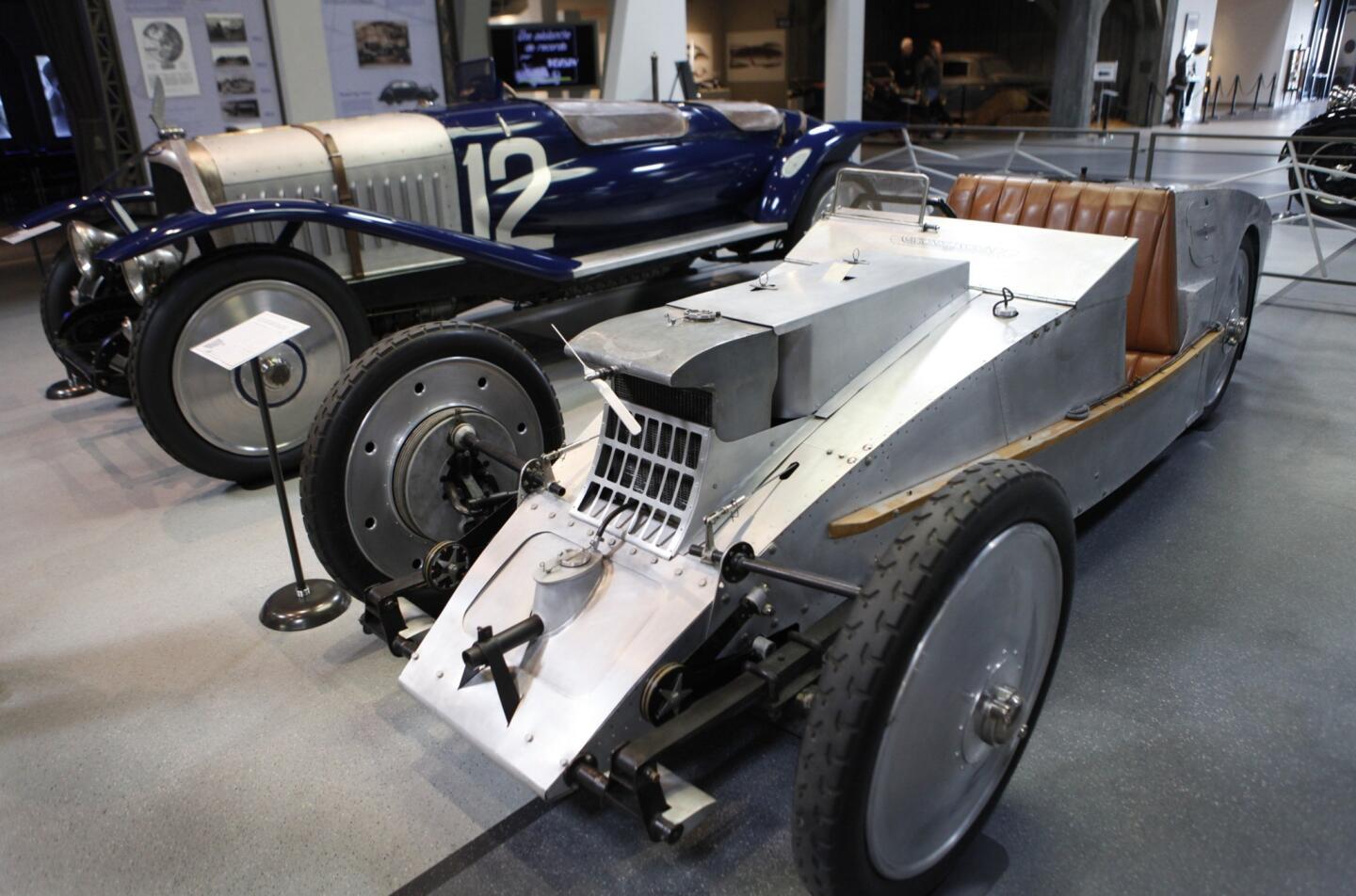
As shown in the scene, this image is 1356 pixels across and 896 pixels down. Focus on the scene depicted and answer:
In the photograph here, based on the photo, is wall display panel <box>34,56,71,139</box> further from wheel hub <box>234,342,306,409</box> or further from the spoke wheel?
the spoke wheel

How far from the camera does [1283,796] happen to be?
2.12m

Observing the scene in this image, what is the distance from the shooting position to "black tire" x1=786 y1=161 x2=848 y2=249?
6129 millimetres

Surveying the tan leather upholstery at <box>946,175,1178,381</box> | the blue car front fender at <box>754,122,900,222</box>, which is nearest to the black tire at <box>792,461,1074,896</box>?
the tan leather upholstery at <box>946,175,1178,381</box>

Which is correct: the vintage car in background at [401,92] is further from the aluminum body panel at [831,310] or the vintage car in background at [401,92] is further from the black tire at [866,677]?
the black tire at [866,677]

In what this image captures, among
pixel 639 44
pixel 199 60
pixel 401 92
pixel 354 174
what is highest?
pixel 639 44

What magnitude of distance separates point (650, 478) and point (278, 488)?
139cm

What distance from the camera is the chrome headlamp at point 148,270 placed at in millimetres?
3934

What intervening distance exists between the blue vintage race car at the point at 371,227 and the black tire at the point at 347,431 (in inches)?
55.7

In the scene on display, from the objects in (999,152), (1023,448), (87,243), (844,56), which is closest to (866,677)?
(1023,448)

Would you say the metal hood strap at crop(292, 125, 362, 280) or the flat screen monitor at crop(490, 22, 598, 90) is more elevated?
the flat screen monitor at crop(490, 22, 598, 90)

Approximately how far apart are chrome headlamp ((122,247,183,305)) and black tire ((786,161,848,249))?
12.0 feet

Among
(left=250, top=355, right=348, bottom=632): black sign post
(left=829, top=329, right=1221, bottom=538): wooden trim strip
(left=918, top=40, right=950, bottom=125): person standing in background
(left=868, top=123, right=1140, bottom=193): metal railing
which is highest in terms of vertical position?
(left=918, top=40, right=950, bottom=125): person standing in background

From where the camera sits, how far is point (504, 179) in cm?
500

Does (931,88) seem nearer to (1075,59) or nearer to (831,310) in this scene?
(1075,59)
